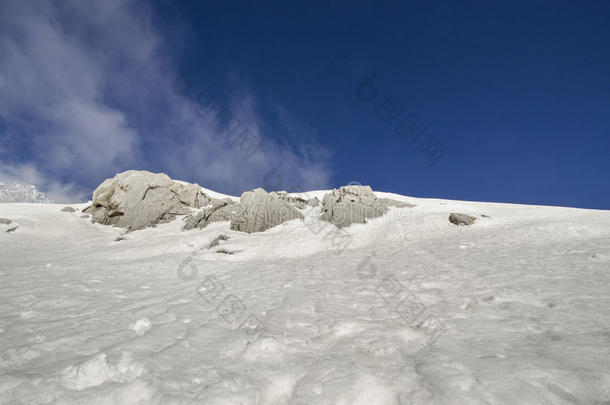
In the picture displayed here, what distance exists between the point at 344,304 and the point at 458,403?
10.5 ft

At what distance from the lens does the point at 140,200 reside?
2633 centimetres

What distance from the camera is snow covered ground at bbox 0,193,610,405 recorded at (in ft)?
8.17

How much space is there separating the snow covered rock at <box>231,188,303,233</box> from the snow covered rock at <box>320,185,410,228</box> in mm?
2762

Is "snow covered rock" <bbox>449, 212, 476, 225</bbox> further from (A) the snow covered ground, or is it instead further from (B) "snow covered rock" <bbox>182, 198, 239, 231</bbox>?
(B) "snow covered rock" <bbox>182, 198, 239, 231</bbox>

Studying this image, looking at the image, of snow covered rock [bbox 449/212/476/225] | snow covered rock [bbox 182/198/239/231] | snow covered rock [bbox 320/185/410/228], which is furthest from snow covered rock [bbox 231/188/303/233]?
snow covered rock [bbox 449/212/476/225]

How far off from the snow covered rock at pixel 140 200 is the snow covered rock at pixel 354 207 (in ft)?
49.5

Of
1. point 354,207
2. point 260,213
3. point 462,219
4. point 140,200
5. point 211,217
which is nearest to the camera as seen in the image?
point 462,219

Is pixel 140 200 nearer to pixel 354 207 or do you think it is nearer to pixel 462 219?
pixel 354 207

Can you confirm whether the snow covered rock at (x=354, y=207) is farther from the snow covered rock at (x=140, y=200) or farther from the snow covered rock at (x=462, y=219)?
the snow covered rock at (x=140, y=200)

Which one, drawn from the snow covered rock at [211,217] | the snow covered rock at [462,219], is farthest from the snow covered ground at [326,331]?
the snow covered rock at [211,217]

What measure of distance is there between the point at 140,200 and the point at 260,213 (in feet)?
48.2

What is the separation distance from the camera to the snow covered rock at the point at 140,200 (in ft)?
83.0

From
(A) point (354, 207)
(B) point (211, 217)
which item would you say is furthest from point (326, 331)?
(B) point (211, 217)

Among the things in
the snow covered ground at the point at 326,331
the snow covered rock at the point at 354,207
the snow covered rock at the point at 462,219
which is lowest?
the snow covered ground at the point at 326,331
